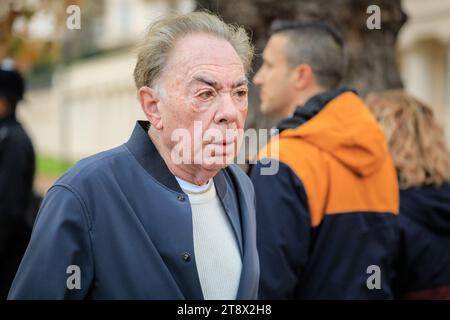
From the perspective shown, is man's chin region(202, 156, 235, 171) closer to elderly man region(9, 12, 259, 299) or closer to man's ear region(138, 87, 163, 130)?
elderly man region(9, 12, 259, 299)

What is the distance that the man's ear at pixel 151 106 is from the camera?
2375mm

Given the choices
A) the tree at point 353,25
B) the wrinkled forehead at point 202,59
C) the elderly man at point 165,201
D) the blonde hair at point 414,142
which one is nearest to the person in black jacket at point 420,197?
the blonde hair at point 414,142

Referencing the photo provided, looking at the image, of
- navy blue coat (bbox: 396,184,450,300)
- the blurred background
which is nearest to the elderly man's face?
the blurred background

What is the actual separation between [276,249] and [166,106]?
1.31 meters

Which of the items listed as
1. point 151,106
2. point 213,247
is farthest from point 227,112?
point 213,247

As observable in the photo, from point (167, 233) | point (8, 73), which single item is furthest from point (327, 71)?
point (8, 73)

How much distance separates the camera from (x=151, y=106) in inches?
94.4

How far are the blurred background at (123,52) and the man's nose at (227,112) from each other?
0.45 m

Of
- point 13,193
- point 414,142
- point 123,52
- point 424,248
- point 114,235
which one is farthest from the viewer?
point 123,52

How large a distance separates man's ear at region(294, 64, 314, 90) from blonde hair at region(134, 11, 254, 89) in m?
1.58

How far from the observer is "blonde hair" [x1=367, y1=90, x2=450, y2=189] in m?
4.08

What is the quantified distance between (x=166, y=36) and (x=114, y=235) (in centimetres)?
60

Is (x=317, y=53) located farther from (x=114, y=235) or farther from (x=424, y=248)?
(x=114, y=235)
